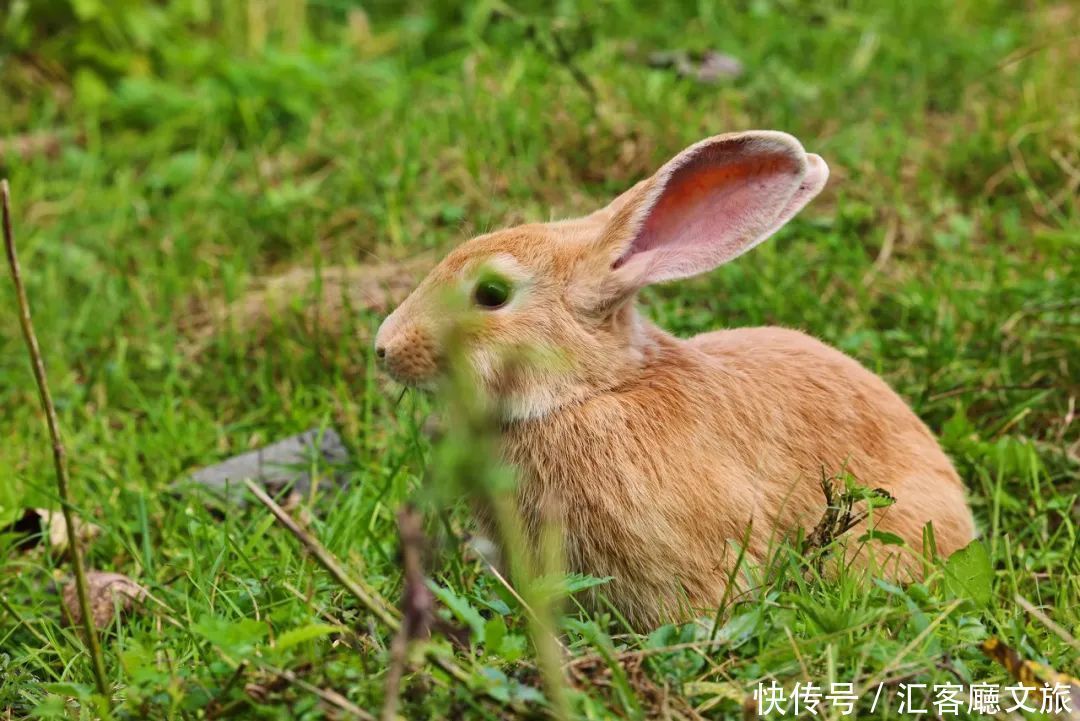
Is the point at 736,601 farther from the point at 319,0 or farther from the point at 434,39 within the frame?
the point at 319,0

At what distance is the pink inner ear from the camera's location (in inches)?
117

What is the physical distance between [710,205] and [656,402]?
483mm

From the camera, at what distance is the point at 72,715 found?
2508 mm

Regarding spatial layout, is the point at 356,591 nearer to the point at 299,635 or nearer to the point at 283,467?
the point at 299,635

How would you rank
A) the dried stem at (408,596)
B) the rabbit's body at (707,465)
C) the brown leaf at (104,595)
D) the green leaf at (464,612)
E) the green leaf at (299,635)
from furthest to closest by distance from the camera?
the brown leaf at (104,595) < the rabbit's body at (707,465) < the green leaf at (464,612) < the green leaf at (299,635) < the dried stem at (408,596)

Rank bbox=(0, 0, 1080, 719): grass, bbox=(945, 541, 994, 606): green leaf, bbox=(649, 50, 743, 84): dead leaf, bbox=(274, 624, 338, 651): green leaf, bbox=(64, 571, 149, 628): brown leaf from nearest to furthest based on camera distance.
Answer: bbox=(274, 624, 338, 651): green leaf
bbox=(0, 0, 1080, 719): grass
bbox=(945, 541, 994, 606): green leaf
bbox=(64, 571, 149, 628): brown leaf
bbox=(649, 50, 743, 84): dead leaf

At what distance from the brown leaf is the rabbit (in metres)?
0.92

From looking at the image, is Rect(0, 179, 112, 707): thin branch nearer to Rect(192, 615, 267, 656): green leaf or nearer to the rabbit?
Rect(192, 615, 267, 656): green leaf

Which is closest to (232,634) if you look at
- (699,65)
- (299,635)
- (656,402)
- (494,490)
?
(299,635)

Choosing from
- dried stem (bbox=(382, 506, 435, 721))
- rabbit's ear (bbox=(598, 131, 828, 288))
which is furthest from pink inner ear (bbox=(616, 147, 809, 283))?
dried stem (bbox=(382, 506, 435, 721))

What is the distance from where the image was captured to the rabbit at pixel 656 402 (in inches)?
112

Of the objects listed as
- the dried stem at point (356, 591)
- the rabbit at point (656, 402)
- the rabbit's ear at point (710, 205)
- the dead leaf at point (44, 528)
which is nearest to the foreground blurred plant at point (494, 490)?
the rabbit at point (656, 402)

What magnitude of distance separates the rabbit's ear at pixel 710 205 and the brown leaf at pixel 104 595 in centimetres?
144

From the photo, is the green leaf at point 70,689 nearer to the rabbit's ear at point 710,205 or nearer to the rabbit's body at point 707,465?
the rabbit's body at point 707,465
